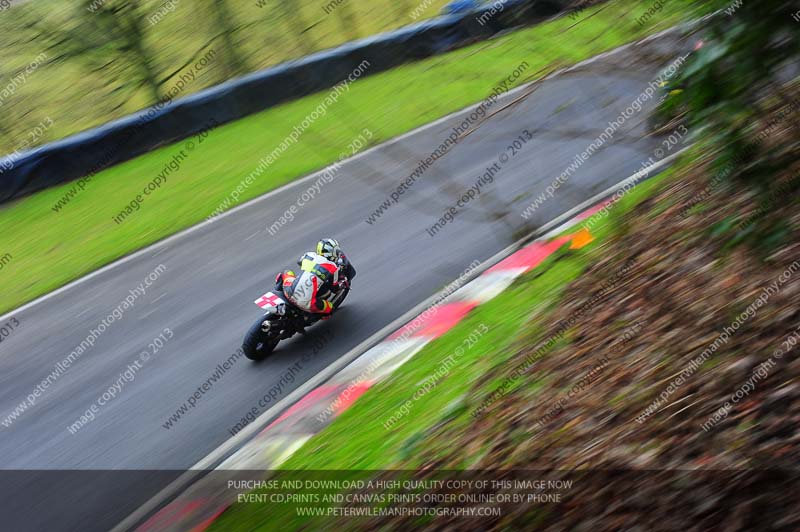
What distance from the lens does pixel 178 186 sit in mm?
17734

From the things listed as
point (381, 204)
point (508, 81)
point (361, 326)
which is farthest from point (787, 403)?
point (381, 204)

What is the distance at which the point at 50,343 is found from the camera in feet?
39.0

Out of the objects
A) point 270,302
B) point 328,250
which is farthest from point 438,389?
point 328,250

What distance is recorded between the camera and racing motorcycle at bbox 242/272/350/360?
379 inches

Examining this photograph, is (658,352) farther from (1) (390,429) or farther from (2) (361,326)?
(2) (361,326)

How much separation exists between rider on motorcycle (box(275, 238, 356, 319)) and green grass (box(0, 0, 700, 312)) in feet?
9.13

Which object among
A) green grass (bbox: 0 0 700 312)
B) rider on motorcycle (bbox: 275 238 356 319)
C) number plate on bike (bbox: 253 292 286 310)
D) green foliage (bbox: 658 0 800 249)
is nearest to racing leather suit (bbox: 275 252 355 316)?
rider on motorcycle (bbox: 275 238 356 319)

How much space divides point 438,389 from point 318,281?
3.31m

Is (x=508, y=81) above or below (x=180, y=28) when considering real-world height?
below

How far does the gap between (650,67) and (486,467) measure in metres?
2.63

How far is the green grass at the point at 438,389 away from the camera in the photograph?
584 cm

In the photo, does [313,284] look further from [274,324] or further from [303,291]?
[274,324]

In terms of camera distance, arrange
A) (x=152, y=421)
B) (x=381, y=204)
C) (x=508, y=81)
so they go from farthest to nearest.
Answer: (x=381, y=204) → (x=152, y=421) → (x=508, y=81)

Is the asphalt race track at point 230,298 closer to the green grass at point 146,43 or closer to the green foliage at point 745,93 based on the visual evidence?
the green foliage at point 745,93
